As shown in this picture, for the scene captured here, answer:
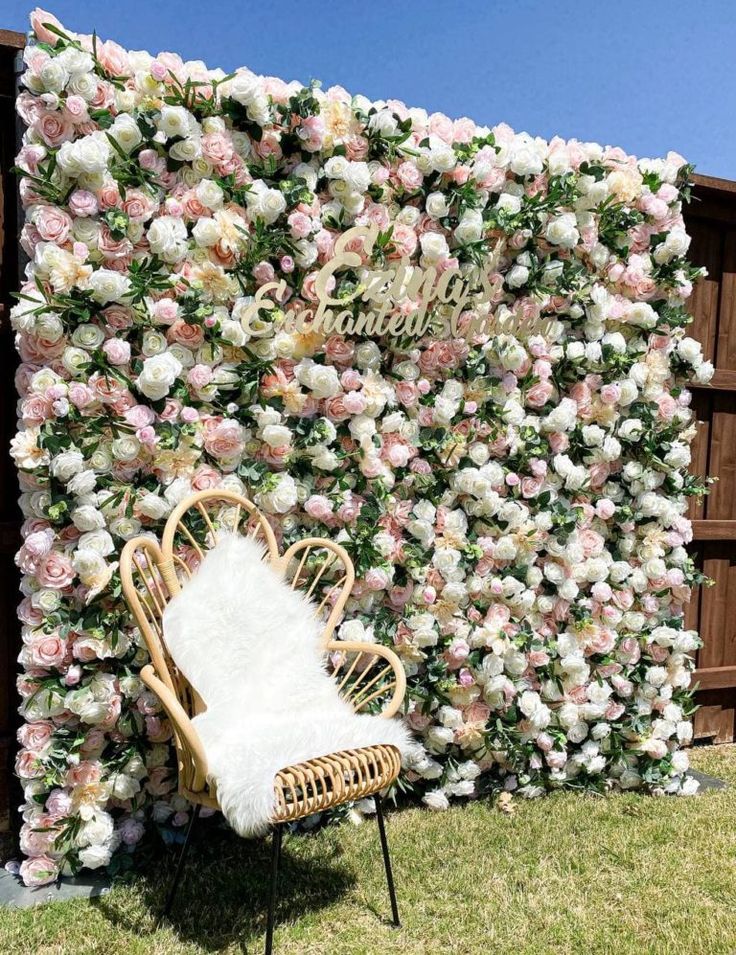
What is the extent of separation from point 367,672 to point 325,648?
9.3 inches

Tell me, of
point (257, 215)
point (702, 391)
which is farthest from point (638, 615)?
point (257, 215)

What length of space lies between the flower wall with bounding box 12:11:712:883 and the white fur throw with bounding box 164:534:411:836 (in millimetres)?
231

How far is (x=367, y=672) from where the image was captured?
2553 millimetres

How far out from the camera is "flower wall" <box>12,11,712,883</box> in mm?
2225

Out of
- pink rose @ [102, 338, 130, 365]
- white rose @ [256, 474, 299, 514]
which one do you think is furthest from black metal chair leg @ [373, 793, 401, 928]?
pink rose @ [102, 338, 130, 365]

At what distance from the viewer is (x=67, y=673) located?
225 centimetres

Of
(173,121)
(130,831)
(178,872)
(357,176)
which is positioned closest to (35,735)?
(130,831)

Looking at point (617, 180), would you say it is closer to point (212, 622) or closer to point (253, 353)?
point (253, 353)

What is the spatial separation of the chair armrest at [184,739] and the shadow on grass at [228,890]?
1.32ft

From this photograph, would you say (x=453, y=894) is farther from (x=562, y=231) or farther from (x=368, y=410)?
(x=562, y=231)

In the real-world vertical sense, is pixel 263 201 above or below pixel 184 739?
above

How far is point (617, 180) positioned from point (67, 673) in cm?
247

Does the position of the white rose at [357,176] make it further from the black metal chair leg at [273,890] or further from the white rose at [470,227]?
the black metal chair leg at [273,890]

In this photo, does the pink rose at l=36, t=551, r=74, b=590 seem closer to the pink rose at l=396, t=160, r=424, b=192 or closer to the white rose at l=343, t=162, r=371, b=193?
the white rose at l=343, t=162, r=371, b=193
